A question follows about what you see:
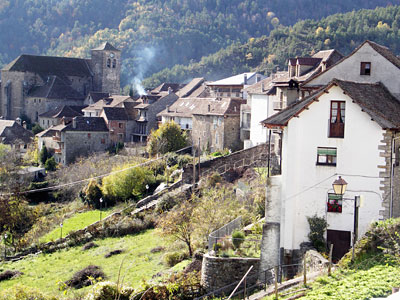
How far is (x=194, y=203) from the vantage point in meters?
40.6

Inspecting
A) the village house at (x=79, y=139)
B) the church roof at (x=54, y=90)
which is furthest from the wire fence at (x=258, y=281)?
the church roof at (x=54, y=90)

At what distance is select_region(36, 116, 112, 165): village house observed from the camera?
240ft

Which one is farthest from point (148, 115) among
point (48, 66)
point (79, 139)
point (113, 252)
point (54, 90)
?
point (48, 66)

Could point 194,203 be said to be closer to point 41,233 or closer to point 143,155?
point 41,233

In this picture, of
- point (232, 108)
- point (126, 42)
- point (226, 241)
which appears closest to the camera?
point (226, 241)

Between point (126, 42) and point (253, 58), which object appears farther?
point (126, 42)

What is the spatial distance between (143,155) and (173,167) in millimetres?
9369

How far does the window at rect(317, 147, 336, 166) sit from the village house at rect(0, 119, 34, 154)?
196 ft

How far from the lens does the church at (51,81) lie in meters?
100

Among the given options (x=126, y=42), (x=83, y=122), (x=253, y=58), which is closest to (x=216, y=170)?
(x=83, y=122)

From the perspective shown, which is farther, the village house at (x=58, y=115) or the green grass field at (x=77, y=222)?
the village house at (x=58, y=115)

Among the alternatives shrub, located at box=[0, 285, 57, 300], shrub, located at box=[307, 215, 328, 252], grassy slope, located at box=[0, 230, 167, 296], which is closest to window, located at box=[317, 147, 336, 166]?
shrub, located at box=[307, 215, 328, 252]

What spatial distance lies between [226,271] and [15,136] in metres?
62.1

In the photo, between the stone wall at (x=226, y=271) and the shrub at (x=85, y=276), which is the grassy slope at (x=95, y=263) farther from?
the stone wall at (x=226, y=271)
